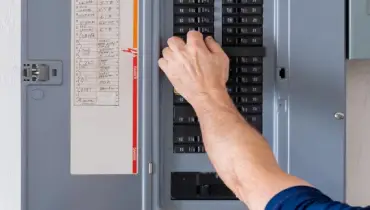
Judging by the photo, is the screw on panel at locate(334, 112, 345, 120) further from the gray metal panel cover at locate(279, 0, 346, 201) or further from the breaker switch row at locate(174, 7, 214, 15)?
the breaker switch row at locate(174, 7, 214, 15)

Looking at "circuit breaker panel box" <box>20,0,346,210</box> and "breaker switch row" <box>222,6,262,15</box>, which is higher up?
"breaker switch row" <box>222,6,262,15</box>

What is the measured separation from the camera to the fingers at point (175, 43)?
0.85 metres

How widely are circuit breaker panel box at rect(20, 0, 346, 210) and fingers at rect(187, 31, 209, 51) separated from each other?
0.04 meters

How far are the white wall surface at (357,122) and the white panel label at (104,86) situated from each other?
0.55 meters

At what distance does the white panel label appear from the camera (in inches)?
34.6

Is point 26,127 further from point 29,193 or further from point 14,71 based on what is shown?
point 14,71

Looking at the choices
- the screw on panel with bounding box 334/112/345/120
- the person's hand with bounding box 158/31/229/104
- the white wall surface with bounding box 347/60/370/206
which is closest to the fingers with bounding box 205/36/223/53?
the person's hand with bounding box 158/31/229/104

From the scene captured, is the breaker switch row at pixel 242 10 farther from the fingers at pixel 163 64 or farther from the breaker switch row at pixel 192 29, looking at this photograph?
the fingers at pixel 163 64

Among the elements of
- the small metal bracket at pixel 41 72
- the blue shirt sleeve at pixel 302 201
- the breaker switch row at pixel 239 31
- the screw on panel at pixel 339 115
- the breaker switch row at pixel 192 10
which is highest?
the breaker switch row at pixel 192 10

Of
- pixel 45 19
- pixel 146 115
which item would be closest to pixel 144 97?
pixel 146 115

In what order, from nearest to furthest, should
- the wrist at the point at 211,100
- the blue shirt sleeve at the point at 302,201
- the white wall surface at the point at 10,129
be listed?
the blue shirt sleeve at the point at 302,201
the wrist at the point at 211,100
the white wall surface at the point at 10,129

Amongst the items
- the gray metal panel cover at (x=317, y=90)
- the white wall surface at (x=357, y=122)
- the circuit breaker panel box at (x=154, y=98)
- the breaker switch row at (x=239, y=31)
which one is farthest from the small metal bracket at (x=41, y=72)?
the white wall surface at (x=357, y=122)

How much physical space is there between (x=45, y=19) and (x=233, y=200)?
0.52m

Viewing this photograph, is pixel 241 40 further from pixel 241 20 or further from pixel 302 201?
pixel 302 201
